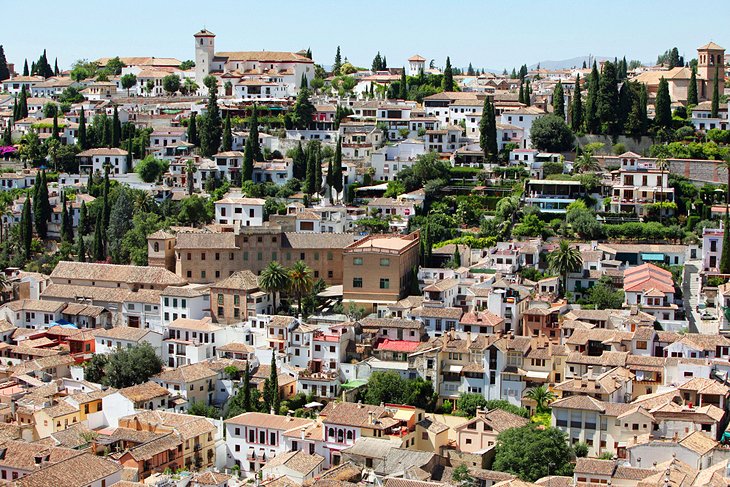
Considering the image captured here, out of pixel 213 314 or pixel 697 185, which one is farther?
pixel 697 185

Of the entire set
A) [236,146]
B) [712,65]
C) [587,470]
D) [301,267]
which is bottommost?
[587,470]

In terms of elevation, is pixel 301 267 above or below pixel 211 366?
above

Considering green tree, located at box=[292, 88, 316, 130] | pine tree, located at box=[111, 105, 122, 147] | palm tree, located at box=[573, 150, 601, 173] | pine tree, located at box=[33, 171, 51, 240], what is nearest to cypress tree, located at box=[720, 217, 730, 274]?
Answer: palm tree, located at box=[573, 150, 601, 173]

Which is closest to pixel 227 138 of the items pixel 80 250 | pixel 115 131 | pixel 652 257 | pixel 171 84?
pixel 115 131

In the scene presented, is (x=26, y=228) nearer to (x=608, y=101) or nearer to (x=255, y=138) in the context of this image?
(x=255, y=138)

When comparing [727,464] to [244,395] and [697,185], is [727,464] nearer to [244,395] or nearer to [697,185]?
[244,395]

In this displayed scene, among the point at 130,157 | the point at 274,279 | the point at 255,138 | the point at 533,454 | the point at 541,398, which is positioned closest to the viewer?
the point at 533,454

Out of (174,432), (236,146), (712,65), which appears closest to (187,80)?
(236,146)
